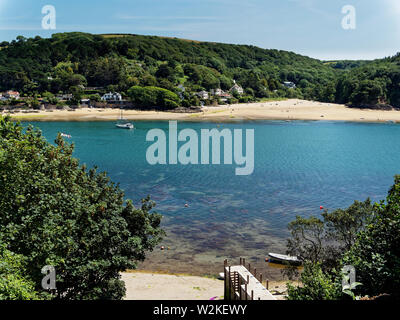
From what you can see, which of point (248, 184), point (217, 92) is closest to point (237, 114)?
point (217, 92)

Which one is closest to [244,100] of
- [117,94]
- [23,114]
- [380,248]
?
[117,94]

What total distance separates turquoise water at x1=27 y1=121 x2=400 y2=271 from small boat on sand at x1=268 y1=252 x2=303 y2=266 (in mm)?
1417

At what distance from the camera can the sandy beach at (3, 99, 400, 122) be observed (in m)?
137

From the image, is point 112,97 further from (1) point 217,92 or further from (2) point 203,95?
(1) point 217,92

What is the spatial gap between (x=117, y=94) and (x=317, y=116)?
79882 mm

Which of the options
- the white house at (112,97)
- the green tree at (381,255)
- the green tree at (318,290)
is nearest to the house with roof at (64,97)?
the white house at (112,97)

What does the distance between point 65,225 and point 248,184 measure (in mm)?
40416

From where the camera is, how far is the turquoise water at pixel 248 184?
119 ft

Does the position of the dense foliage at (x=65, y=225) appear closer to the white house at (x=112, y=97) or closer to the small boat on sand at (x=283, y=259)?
the small boat on sand at (x=283, y=259)

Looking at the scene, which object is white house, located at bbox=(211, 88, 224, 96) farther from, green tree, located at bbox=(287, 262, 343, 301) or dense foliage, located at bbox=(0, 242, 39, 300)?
dense foliage, located at bbox=(0, 242, 39, 300)

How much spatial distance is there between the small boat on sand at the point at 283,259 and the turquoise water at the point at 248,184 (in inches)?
55.8

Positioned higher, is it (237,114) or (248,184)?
(237,114)

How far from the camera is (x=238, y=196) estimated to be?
166 feet

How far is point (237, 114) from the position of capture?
14825 centimetres
